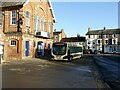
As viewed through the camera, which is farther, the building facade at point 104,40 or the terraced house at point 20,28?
the building facade at point 104,40

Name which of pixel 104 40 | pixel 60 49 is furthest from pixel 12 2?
pixel 104 40

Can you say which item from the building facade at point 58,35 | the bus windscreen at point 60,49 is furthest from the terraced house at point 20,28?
the building facade at point 58,35

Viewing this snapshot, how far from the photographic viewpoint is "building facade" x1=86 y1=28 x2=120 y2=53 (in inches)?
3620

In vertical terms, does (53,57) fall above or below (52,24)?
below

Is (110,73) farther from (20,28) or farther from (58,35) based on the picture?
(58,35)

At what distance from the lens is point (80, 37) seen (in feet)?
355

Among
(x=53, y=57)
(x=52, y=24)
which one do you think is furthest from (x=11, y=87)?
(x=52, y=24)

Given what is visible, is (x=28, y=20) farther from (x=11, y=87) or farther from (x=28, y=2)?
(x=11, y=87)

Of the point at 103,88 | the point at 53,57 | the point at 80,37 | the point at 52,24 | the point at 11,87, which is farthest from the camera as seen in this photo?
the point at 80,37

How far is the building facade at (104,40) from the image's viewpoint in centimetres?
9194

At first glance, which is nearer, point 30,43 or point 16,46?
point 16,46

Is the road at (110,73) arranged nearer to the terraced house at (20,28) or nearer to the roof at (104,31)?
the terraced house at (20,28)

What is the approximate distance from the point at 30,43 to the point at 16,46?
2.79 m

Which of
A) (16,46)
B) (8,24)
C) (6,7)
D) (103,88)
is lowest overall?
(103,88)
